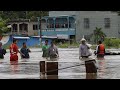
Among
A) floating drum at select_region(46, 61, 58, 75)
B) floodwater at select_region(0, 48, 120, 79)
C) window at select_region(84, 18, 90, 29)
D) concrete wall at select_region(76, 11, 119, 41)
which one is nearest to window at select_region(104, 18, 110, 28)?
concrete wall at select_region(76, 11, 119, 41)

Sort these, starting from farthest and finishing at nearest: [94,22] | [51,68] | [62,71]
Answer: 1. [94,22]
2. [62,71]
3. [51,68]

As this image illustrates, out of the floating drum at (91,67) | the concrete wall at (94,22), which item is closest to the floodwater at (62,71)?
the floating drum at (91,67)

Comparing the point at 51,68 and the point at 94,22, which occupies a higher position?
the point at 94,22

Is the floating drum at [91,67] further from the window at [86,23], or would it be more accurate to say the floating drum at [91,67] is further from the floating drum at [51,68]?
the window at [86,23]

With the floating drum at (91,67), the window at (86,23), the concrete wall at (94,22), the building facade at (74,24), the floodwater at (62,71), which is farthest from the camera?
the window at (86,23)

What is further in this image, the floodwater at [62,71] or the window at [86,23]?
the window at [86,23]

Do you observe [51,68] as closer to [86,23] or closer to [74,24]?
[86,23]

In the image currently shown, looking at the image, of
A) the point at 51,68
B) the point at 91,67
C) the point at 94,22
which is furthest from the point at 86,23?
the point at 51,68

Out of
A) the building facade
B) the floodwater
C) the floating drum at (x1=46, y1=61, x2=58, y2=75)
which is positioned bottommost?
the floodwater

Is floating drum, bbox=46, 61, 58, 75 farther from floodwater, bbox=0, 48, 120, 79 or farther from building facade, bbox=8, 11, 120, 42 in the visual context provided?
building facade, bbox=8, 11, 120, 42

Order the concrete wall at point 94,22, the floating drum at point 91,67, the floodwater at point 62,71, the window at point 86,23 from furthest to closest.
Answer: the window at point 86,23, the concrete wall at point 94,22, the floating drum at point 91,67, the floodwater at point 62,71
